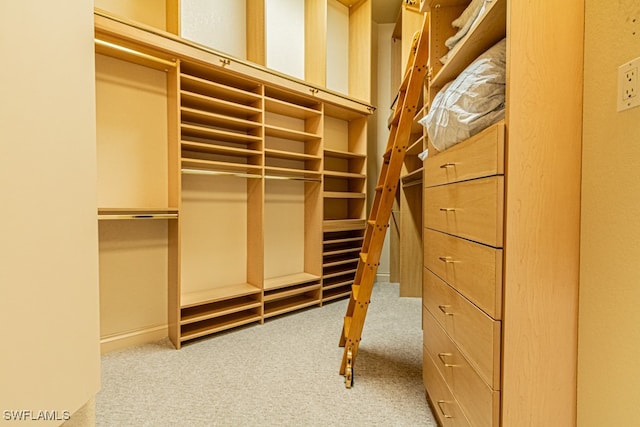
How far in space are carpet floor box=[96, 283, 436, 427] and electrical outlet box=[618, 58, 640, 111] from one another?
144cm

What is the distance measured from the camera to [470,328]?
1024 millimetres

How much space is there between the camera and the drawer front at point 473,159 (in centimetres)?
87

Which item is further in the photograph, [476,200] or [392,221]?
[392,221]

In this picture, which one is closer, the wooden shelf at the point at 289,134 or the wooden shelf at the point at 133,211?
the wooden shelf at the point at 133,211

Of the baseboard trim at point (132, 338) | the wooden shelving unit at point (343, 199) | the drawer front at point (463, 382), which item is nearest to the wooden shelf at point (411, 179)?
the wooden shelving unit at point (343, 199)

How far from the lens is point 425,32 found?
5.45 ft

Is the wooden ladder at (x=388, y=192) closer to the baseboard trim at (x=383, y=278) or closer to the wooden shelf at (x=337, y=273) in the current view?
the wooden shelf at (x=337, y=273)

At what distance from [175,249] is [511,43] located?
2211 millimetres

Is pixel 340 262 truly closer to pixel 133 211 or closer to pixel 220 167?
pixel 220 167

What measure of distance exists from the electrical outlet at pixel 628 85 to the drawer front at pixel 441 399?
3.51 ft

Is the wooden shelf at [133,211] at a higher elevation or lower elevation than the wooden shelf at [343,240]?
higher

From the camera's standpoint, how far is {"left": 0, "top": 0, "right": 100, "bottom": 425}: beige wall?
47 centimetres

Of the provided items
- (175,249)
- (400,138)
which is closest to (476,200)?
(400,138)

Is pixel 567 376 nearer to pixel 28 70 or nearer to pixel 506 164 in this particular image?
pixel 506 164
